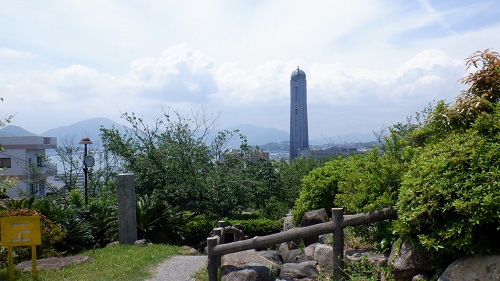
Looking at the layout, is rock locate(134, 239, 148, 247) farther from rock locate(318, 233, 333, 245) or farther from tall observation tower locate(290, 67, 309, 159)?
tall observation tower locate(290, 67, 309, 159)

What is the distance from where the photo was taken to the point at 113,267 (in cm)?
911

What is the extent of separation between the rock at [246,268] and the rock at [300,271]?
0.20m

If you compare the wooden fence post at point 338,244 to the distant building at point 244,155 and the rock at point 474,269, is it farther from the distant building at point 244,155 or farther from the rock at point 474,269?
the distant building at point 244,155

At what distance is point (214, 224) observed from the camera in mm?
14836

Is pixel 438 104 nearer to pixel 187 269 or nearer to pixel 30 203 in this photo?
pixel 187 269

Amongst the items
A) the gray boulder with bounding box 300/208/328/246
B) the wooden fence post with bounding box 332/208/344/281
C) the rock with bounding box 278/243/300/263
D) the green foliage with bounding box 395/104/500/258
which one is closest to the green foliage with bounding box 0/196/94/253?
the rock with bounding box 278/243/300/263

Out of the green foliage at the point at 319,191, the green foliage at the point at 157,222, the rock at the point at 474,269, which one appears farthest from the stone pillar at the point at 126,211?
the rock at the point at 474,269

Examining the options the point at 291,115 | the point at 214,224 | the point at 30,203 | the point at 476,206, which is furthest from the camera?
the point at 291,115

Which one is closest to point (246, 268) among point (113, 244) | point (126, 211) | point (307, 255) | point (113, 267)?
point (307, 255)

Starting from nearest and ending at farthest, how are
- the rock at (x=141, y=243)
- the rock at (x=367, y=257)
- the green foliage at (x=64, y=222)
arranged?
the rock at (x=367, y=257) → the green foliage at (x=64, y=222) → the rock at (x=141, y=243)

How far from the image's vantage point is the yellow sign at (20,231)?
26.3 ft

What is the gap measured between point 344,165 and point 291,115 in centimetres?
9669

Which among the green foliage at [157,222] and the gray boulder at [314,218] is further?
the green foliage at [157,222]

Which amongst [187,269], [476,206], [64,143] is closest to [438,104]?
[476,206]
